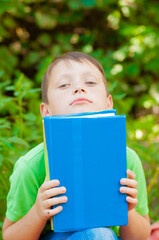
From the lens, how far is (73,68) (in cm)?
150

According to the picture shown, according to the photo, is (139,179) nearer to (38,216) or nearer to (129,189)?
(129,189)

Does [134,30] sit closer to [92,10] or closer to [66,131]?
[92,10]

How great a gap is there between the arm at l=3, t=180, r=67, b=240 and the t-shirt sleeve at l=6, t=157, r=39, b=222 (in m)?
0.04

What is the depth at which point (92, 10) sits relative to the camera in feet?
13.5

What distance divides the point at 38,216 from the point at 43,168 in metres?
0.23

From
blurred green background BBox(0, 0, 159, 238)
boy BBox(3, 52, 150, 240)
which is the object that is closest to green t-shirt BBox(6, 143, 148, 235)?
boy BBox(3, 52, 150, 240)

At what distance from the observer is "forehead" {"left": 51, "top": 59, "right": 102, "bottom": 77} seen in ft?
4.92

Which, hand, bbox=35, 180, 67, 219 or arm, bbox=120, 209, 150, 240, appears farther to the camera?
arm, bbox=120, 209, 150, 240

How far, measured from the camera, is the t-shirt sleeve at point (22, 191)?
144 cm

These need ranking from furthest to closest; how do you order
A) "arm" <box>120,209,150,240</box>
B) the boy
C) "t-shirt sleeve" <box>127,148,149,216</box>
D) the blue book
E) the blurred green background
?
the blurred green background → "t-shirt sleeve" <box>127,148,149,216</box> → "arm" <box>120,209,150,240</box> → the boy → the blue book

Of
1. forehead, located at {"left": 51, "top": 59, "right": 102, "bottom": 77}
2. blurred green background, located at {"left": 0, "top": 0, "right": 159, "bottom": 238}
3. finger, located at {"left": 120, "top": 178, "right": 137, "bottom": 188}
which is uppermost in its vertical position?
blurred green background, located at {"left": 0, "top": 0, "right": 159, "bottom": 238}

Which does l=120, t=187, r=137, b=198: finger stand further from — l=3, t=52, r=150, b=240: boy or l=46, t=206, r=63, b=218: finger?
l=46, t=206, r=63, b=218: finger

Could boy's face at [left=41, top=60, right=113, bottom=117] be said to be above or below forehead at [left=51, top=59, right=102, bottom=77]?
below

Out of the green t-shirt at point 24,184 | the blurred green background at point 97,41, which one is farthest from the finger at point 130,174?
the blurred green background at point 97,41
